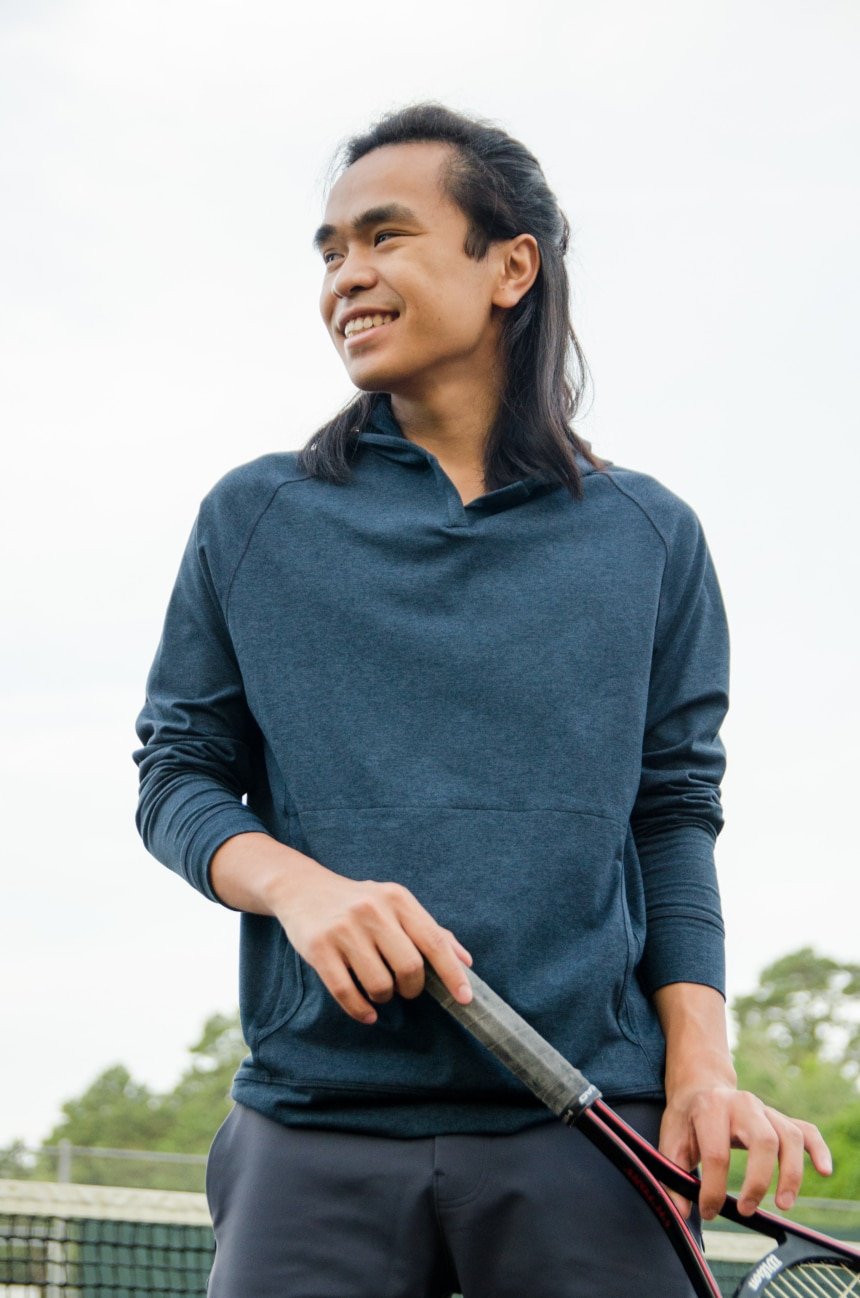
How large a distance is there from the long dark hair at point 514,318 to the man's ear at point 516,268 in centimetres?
2

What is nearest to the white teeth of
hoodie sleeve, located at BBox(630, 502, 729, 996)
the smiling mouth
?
the smiling mouth

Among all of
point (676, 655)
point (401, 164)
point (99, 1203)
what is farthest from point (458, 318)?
point (99, 1203)

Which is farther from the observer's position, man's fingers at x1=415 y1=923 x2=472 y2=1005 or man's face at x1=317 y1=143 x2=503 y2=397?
man's face at x1=317 y1=143 x2=503 y2=397

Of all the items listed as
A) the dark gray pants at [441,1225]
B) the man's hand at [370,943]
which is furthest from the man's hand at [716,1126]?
the man's hand at [370,943]

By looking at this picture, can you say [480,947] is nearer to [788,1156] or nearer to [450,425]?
[788,1156]

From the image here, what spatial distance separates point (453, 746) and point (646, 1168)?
586 millimetres

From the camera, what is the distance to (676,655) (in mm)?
2398

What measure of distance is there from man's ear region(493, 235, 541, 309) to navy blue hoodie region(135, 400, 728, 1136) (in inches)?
14.8

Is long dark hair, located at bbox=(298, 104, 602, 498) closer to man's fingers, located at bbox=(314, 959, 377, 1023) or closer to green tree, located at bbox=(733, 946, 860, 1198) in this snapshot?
man's fingers, located at bbox=(314, 959, 377, 1023)

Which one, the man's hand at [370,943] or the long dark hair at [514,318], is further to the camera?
the long dark hair at [514,318]

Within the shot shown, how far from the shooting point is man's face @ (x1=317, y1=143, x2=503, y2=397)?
8.13ft

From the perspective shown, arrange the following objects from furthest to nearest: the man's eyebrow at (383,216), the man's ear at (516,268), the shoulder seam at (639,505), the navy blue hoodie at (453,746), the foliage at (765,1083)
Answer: the foliage at (765,1083)
the man's ear at (516,268)
the man's eyebrow at (383,216)
the shoulder seam at (639,505)
the navy blue hoodie at (453,746)

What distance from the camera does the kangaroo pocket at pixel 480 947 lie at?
6.51 feet

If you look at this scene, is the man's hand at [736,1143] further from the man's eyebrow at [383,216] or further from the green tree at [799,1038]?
the green tree at [799,1038]
